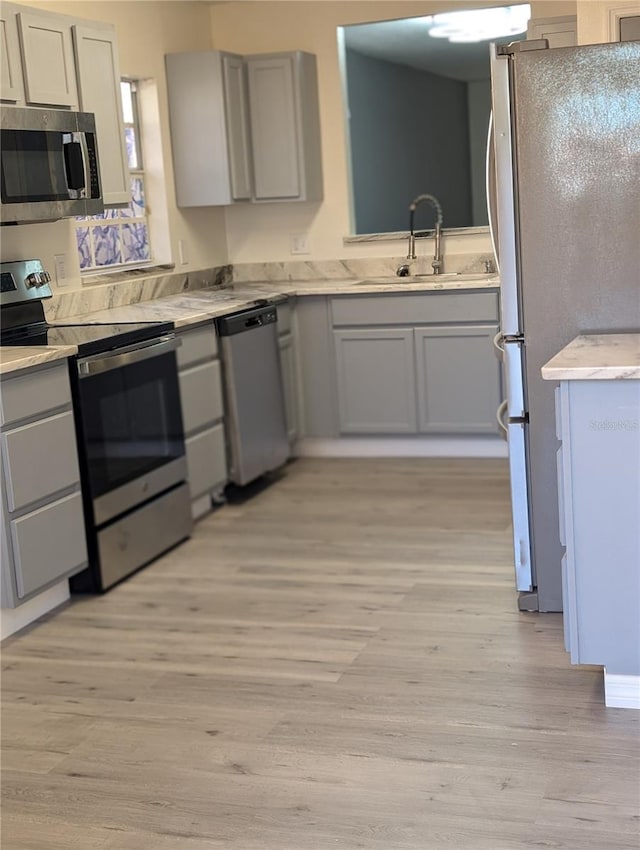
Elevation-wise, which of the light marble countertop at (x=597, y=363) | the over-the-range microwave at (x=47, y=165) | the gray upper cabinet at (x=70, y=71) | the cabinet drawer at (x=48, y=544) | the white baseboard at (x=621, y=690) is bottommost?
the white baseboard at (x=621, y=690)

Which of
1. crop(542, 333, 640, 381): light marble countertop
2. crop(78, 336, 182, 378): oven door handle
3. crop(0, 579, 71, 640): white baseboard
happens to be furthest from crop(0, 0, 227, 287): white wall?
crop(542, 333, 640, 381): light marble countertop

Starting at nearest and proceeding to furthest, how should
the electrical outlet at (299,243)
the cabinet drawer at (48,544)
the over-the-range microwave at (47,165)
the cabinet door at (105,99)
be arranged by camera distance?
the cabinet drawer at (48,544)
the over-the-range microwave at (47,165)
the cabinet door at (105,99)
the electrical outlet at (299,243)

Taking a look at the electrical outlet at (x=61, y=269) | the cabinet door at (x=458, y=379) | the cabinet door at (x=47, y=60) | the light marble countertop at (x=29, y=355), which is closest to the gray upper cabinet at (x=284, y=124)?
the cabinet door at (x=458, y=379)

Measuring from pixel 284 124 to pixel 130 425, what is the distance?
2.29 meters

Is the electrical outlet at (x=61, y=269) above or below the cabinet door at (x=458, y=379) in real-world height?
above

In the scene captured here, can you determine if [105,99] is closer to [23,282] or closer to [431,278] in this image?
[23,282]

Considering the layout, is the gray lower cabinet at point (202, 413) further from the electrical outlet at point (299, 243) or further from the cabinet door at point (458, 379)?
the electrical outlet at point (299, 243)

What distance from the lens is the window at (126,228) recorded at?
16.5 ft

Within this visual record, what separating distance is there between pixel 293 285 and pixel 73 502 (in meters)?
2.43

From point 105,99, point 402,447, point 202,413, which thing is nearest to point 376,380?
point 402,447

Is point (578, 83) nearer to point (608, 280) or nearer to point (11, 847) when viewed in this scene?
point (608, 280)

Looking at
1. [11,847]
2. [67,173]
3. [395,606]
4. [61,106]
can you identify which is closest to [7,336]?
[67,173]

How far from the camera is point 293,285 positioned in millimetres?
5828

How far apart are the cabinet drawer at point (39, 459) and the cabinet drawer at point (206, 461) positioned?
3.10 feet
